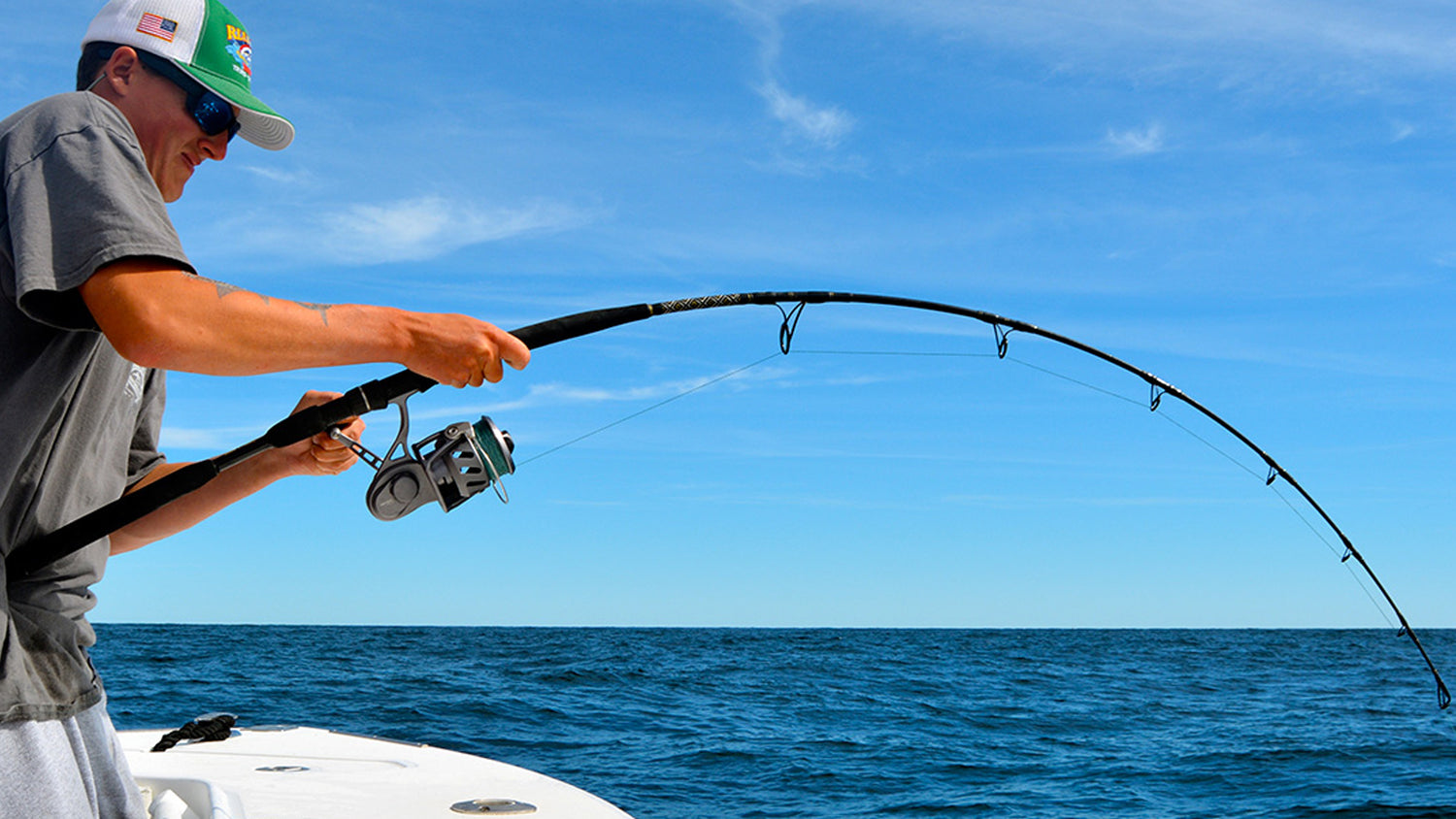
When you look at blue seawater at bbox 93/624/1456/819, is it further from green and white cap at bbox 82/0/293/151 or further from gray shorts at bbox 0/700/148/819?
green and white cap at bbox 82/0/293/151

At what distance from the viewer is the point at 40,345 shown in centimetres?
137

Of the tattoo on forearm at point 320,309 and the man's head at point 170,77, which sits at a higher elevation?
the man's head at point 170,77

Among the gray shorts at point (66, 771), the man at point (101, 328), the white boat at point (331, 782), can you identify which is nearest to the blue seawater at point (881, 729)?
the white boat at point (331, 782)

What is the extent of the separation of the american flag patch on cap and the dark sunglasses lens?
0.09 metres

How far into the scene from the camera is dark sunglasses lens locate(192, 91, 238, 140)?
5.28ft

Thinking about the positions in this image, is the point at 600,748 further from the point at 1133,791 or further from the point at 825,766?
the point at 1133,791

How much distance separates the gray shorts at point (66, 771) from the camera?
145 centimetres

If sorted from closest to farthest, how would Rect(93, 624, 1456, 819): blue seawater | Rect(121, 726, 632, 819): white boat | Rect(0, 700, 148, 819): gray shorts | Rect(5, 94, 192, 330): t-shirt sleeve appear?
Rect(5, 94, 192, 330): t-shirt sleeve
Rect(0, 700, 148, 819): gray shorts
Rect(121, 726, 632, 819): white boat
Rect(93, 624, 1456, 819): blue seawater

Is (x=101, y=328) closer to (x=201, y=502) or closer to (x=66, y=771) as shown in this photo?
(x=66, y=771)

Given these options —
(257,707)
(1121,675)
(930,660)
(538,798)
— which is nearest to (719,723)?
(257,707)

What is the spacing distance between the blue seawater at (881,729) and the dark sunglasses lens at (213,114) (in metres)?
7.23

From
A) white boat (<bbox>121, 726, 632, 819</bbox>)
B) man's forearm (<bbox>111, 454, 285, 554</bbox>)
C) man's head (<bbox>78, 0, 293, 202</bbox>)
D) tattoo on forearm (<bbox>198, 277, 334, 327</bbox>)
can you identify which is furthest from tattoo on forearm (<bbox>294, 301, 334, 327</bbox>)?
white boat (<bbox>121, 726, 632, 819</bbox>)

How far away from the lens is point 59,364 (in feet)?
4.57

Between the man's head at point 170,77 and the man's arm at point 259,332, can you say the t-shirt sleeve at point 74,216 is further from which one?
the man's head at point 170,77
